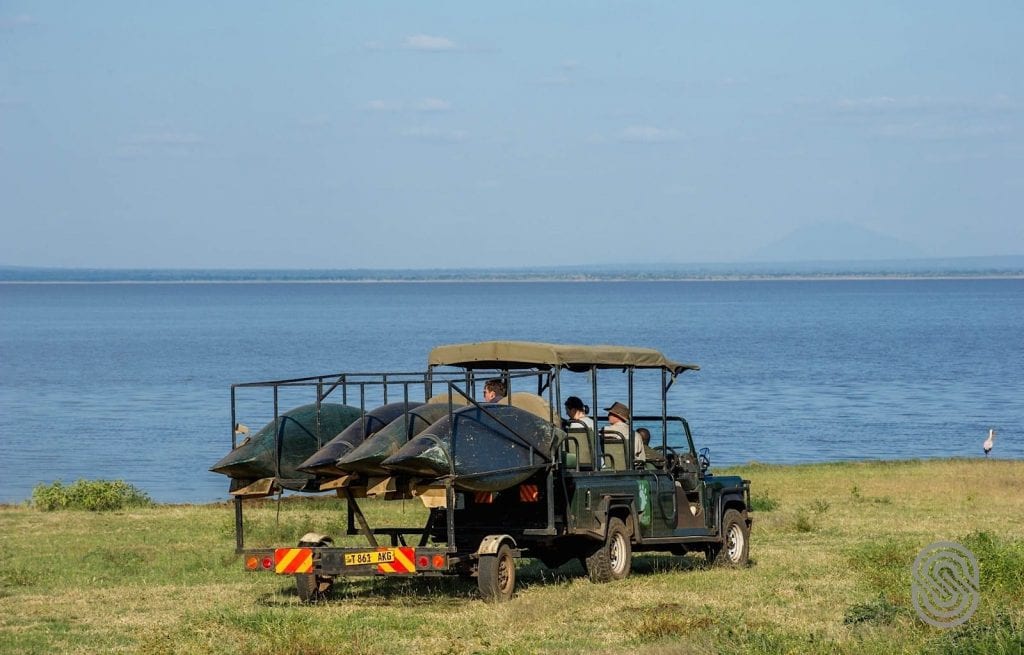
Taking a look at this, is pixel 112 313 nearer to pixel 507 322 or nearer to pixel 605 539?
pixel 507 322

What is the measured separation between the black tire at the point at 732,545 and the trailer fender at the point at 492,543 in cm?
360

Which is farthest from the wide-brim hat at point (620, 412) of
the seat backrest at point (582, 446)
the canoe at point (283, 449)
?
the canoe at point (283, 449)

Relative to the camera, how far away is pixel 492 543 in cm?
1460

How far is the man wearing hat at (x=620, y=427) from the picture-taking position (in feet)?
54.4

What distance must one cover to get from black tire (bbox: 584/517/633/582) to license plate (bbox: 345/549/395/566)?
2560mm

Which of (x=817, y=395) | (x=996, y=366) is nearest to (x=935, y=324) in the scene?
(x=996, y=366)

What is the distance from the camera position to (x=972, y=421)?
57000mm

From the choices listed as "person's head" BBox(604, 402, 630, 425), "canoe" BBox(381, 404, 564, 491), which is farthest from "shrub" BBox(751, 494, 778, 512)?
"canoe" BBox(381, 404, 564, 491)

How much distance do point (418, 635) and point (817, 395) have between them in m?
58.4

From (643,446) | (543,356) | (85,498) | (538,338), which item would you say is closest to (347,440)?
(543,356)

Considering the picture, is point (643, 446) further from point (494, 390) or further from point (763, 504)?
point (763, 504)

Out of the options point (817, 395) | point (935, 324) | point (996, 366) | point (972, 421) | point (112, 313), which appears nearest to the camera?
point (972, 421)

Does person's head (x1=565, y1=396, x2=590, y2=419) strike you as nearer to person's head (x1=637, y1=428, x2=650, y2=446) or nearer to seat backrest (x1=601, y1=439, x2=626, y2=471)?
seat backrest (x1=601, y1=439, x2=626, y2=471)

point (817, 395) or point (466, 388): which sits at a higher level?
point (466, 388)
